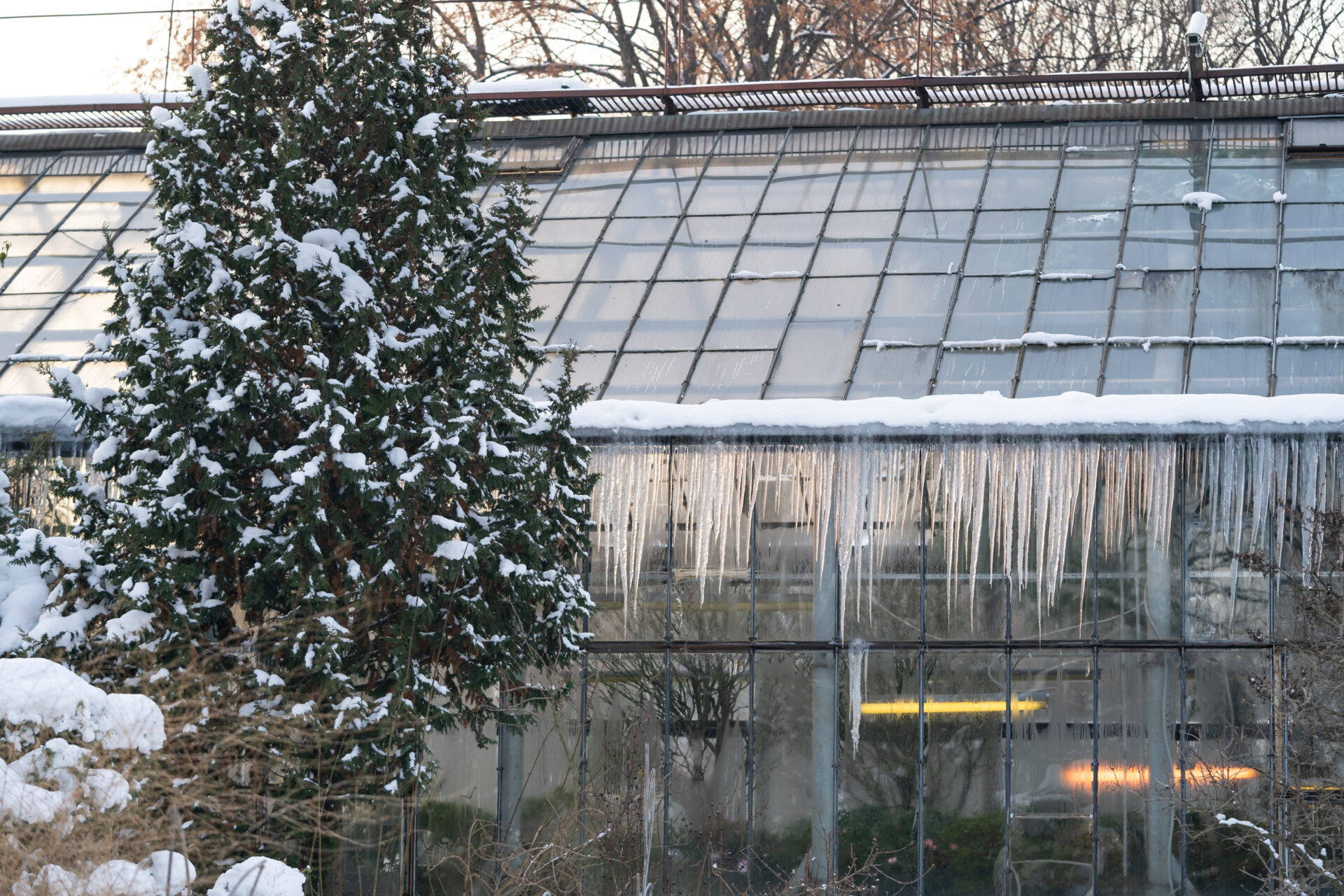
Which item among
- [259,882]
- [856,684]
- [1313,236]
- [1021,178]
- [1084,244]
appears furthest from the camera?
[1021,178]

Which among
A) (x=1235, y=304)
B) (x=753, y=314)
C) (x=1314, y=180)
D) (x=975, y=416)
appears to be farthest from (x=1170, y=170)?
(x=975, y=416)

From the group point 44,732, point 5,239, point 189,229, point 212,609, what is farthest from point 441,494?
point 5,239

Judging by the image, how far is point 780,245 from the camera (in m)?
11.7

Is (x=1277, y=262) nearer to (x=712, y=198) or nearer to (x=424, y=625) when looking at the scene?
(x=712, y=198)

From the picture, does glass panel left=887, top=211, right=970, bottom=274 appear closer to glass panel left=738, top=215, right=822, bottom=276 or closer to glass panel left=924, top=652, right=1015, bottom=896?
glass panel left=738, top=215, right=822, bottom=276

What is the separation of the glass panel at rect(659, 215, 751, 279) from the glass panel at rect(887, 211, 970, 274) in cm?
132

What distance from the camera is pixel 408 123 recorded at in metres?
7.72

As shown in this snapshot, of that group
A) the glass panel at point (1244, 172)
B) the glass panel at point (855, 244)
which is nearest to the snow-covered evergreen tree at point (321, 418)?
the glass panel at point (855, 244)

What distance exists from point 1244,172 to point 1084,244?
1.77 m

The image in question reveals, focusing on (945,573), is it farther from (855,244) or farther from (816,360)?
(855,244)

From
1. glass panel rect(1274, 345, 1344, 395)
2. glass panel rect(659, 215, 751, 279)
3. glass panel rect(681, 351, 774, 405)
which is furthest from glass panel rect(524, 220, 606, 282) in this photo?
glass panel rect(1274, 345, 1344, 395)

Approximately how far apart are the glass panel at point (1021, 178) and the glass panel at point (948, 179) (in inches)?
4.2

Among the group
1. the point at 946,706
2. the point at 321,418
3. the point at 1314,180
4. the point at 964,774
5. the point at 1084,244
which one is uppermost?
the point at 1314,180

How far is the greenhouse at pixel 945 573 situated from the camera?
9188 mm
